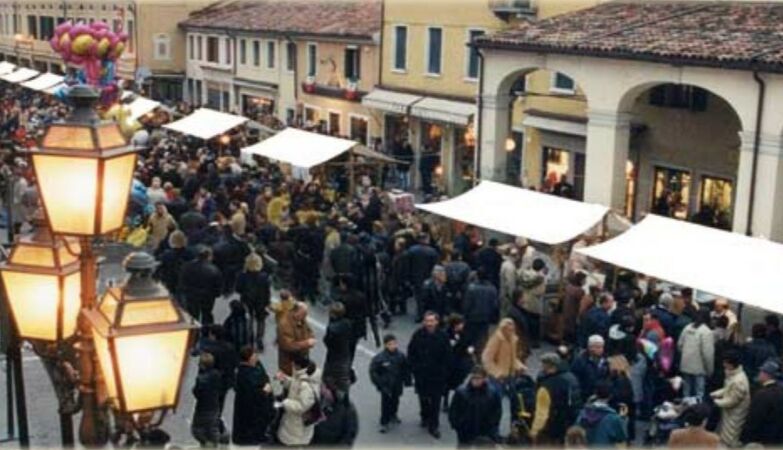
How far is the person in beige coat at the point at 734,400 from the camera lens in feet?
33.0

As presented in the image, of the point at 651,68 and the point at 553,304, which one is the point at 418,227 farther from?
the point at 651,68

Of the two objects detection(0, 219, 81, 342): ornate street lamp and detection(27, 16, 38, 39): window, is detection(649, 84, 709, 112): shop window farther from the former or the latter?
detection(27, 16, 38, 39): window

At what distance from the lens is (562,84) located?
2567 centimetres

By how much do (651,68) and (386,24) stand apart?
13943mm

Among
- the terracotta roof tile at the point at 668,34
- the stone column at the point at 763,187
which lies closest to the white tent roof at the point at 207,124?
the terracotta roof tile at the point at 668,34

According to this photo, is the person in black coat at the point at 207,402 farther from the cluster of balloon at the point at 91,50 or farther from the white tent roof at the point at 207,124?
the cluster of balloon at the point at 91,50

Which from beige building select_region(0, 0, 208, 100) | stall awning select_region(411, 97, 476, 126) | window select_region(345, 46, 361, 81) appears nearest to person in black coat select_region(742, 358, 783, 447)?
stall awning select_region(411, 97, 476, 126)

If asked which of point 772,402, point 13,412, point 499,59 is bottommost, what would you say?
point 13,412

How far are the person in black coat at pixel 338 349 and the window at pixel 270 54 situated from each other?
2793 centimetres

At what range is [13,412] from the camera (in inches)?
453

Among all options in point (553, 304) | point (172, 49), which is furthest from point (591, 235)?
point (172, 49)

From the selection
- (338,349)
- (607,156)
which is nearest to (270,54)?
(607,156)

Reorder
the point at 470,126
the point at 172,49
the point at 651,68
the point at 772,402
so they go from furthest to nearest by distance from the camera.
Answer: the point at 172,49
the point at 470,126
the point at 651,68
the point at 772,402

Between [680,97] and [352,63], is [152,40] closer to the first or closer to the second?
[352,63]
